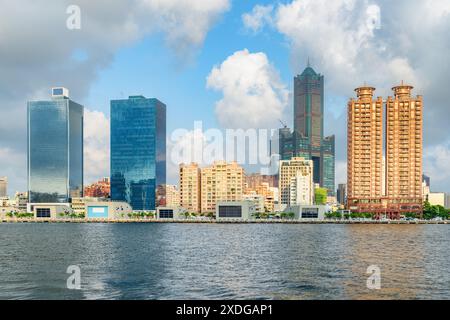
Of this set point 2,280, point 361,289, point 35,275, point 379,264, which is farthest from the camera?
point 379,264

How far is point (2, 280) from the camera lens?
52.9m

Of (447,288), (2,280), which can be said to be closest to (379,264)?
(447,288)
